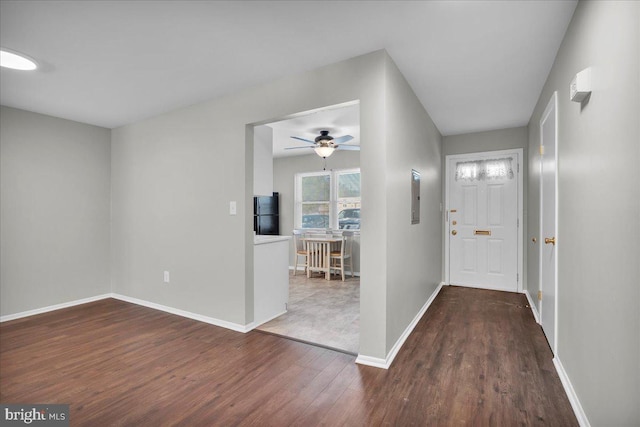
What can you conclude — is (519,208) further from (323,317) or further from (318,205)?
(318,205)

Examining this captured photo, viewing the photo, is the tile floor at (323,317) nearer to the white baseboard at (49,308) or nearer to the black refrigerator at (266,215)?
the black refrigerator at (266,215)

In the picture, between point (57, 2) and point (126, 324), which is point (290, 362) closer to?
point (126, 324)

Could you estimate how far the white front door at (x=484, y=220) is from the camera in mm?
4609

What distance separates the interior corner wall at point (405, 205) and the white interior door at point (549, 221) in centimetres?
111

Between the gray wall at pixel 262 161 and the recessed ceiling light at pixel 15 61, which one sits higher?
the recessed ceiling light at pixel 15 61

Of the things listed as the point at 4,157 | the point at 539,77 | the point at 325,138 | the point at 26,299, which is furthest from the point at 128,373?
the point at 539,77

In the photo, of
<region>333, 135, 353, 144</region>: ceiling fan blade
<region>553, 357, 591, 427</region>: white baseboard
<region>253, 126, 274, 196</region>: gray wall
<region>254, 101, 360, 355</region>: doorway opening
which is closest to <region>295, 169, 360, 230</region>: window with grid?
<region>254, 101, 360, 355</region>: doorway opening

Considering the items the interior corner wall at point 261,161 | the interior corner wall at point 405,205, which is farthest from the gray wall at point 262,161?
the interior corner wall at point 405,205

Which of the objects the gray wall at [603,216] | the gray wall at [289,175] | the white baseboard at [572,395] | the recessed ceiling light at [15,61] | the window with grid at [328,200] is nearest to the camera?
the gray wall at [603,216]

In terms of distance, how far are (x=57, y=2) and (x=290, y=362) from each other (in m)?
2.72

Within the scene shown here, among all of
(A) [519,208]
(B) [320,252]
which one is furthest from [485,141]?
(B) [320,252]

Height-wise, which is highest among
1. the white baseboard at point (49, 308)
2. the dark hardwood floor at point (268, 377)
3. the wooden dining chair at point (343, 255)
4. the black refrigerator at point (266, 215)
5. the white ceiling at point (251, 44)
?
the white ceiling at point (251, 44)

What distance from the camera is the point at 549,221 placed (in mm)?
2615

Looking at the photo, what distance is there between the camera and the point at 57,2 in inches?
70.7
